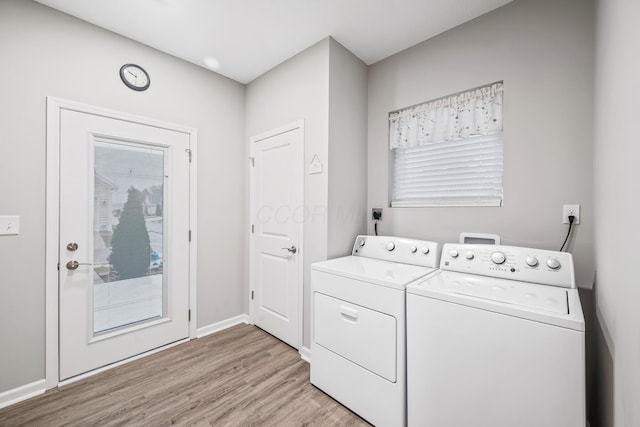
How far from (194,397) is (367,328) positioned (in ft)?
4.28

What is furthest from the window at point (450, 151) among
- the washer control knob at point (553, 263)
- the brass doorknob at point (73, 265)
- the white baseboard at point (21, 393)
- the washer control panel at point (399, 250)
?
the white baseboard at point (21, 393)

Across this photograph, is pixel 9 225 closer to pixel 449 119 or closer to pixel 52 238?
pixel 52 238

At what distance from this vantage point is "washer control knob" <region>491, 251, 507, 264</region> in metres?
1.56

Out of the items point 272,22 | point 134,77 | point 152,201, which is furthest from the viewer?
point 152,201

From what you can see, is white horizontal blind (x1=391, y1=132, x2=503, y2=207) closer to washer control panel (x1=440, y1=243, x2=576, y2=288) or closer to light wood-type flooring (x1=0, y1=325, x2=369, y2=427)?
washer control panel (x1=440, y1=243, x2=576, y2=288)

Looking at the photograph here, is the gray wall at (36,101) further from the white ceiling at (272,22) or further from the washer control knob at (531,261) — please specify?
the washer control knob at (531,261)

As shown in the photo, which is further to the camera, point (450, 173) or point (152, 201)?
point (152, 201)

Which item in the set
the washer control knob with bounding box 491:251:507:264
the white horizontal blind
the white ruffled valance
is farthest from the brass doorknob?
the washer control knob with bounding box 491:251:507:264

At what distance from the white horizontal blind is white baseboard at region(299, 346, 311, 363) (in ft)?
4.91

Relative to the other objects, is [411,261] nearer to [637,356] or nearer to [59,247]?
[637,356]

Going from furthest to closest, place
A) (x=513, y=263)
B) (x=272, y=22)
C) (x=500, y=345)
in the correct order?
1. (x=272, y=22)
2. (x=513, y=263)
3. (x=500, y=345)

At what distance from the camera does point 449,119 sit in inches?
81.4

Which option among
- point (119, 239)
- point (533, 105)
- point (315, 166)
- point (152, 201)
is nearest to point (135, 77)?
point (152, 201)

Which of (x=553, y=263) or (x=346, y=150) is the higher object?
(x=346, y=150)
